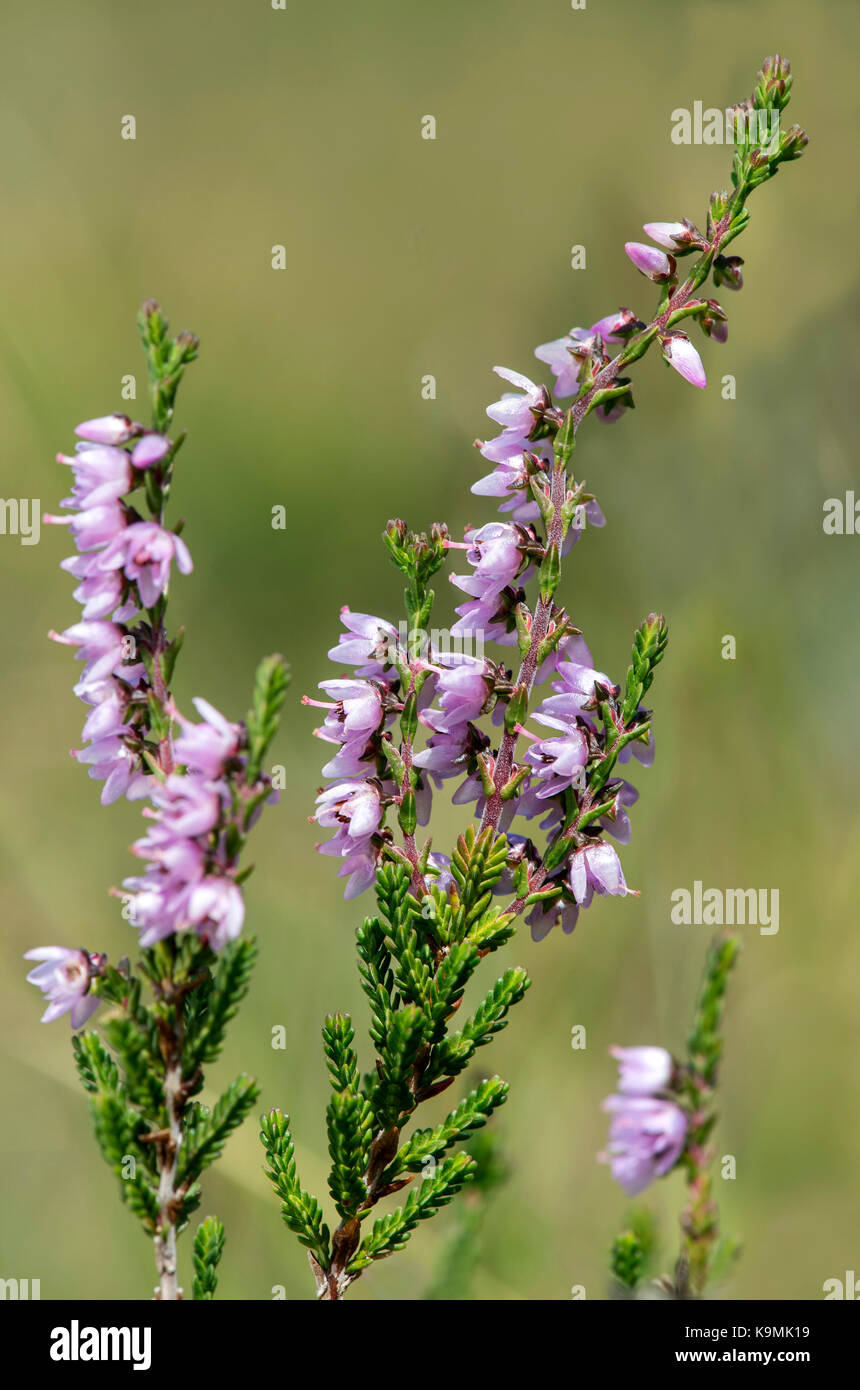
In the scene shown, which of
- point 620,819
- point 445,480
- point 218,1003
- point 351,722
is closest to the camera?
point 218,1003

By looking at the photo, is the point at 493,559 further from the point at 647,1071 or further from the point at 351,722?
the point at 647,1071

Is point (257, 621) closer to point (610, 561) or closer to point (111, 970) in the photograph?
point (610, 561)

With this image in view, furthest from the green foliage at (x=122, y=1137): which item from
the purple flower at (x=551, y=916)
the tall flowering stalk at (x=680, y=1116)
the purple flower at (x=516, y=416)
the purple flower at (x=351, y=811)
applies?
the purple flower at (x=516, y=416)

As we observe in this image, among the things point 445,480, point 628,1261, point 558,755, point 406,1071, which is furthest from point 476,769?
point 445,480

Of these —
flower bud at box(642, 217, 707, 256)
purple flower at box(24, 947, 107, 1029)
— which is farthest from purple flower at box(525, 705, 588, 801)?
flower bud at box(642, 217, 707, 256)

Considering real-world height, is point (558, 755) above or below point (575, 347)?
below

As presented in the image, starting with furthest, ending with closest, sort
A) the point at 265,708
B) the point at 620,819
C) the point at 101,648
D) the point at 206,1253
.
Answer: the point at 620,819
the point at 206,1253
the point at 101,648
the point at 265,708

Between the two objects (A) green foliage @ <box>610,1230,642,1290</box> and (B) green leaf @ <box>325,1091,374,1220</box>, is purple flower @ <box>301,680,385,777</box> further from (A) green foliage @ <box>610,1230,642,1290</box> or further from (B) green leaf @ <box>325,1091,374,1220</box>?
(A) green foliage @ <box>610,1230,642,1290</box>
